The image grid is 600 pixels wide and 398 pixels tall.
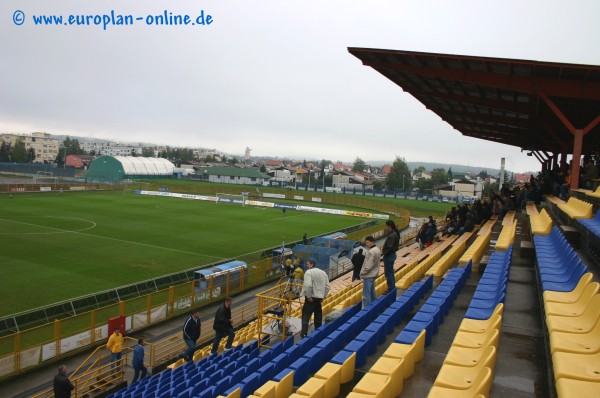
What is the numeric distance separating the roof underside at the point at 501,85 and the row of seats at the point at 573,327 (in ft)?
29.8

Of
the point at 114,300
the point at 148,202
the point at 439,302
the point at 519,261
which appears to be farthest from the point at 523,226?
the point at 148,202

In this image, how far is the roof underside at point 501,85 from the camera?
14109mm

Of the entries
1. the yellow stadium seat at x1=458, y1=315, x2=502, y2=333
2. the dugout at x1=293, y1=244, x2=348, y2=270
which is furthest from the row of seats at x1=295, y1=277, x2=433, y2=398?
the dugout at x1=293, y1=244, x2=348, y2=270

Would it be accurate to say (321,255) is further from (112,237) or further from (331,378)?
(331,378)

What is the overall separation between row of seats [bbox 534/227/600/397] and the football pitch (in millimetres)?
17786

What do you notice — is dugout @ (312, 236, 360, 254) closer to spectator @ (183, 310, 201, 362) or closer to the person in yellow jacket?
the person in yellow jacket

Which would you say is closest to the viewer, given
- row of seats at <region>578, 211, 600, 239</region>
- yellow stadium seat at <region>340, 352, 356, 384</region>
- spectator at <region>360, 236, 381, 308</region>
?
yellow stadium seat at <region>340, 352, 356, 384</region>

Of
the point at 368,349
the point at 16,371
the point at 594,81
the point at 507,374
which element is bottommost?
the point at 16,371

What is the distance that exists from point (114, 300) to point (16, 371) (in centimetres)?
529

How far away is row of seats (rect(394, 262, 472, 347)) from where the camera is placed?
6.42m

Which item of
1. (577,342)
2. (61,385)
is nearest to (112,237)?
(61,385)

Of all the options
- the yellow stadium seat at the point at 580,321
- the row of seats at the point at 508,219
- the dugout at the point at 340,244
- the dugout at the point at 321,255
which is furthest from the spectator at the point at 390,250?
the dugout at the point at 340,244

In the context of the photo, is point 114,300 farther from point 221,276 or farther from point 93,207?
point 93,207

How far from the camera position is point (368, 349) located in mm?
6629
